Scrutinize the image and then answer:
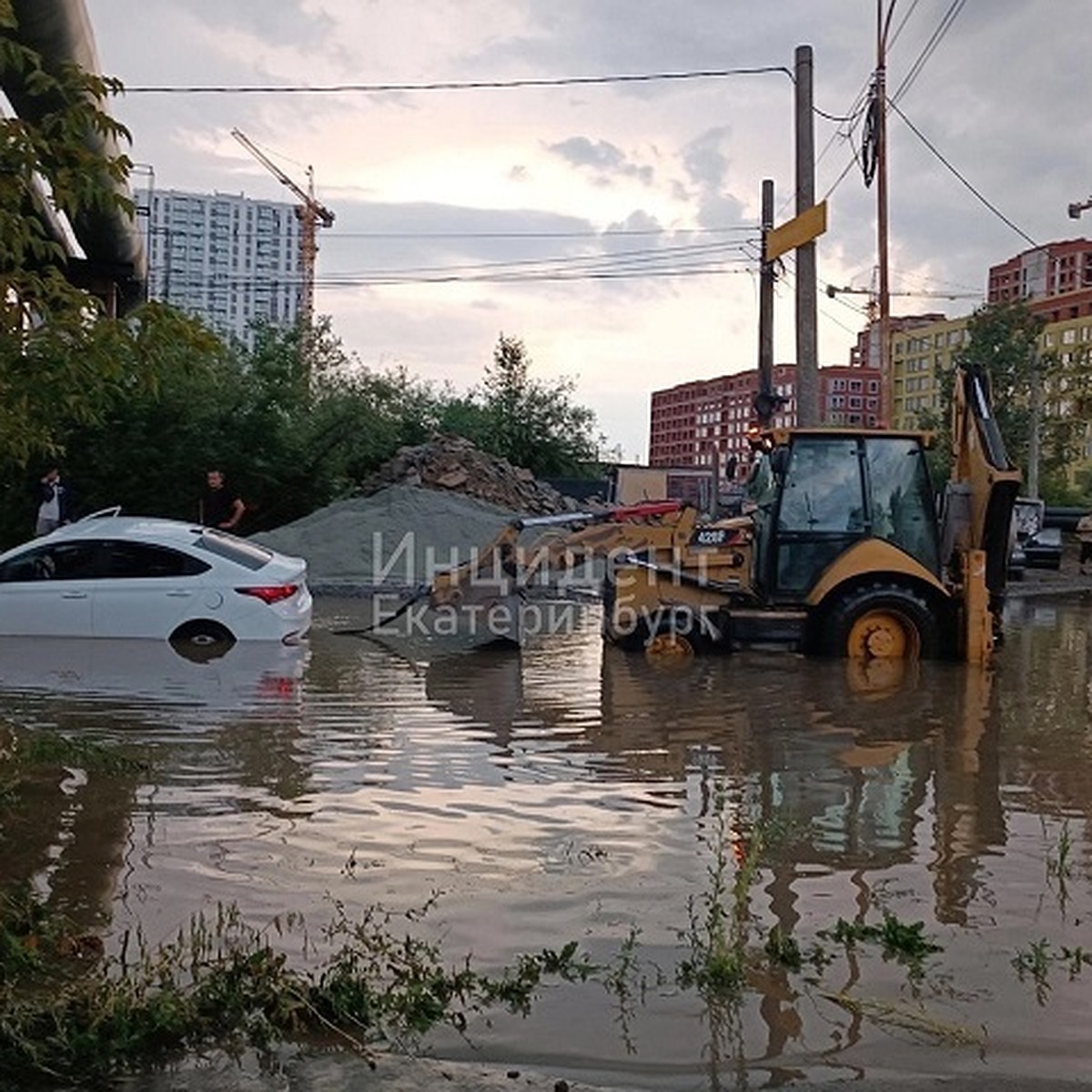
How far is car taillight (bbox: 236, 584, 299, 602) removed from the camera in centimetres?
1505

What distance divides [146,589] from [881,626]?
26.0 feet

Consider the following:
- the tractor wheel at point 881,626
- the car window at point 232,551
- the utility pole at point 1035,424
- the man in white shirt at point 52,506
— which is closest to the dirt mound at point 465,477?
the man in white shirt at point 52,506

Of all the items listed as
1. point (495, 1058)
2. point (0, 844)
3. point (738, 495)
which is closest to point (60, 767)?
point (0, 844)

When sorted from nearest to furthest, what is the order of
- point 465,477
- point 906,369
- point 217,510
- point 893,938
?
1. point 893,938
2. point 217,510
3. point 465,477
4. point 906,369

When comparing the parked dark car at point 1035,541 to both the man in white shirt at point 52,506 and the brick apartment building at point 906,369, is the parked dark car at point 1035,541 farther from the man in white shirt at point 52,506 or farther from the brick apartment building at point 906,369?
the man in white shirt at point 52,506

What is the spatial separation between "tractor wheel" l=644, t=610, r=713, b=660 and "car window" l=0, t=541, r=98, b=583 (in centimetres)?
619

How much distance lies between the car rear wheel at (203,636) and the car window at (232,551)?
71cm

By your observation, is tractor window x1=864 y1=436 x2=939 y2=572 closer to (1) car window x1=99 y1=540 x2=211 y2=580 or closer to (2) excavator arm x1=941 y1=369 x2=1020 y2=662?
(2) excavator arm x1=941 y1=369 x2=1020 y2=662

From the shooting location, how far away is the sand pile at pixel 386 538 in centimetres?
2747

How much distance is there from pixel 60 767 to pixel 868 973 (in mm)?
5426

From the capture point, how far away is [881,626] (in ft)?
51.2

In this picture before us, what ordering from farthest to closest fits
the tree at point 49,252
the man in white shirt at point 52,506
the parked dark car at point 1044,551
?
1. the parked dark car at point 1044,551
2. the man in white shirt at point 52,506
3. the tree at point 49,252

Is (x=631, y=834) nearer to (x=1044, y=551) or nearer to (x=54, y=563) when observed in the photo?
(x=54, y=563)

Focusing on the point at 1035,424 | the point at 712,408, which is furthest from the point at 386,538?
the point at 712,408
